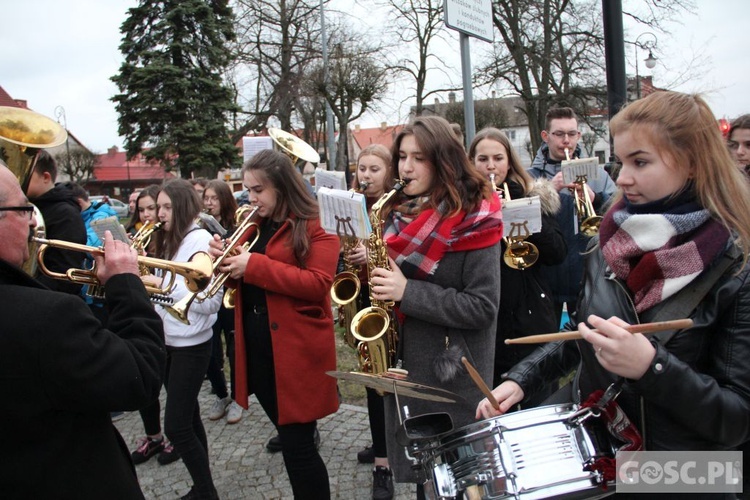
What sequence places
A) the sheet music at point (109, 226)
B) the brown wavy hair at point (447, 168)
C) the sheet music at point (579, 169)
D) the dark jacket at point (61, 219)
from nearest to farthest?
the brown wavy hair at point (447, 168)
the sheet music at point (109, 226)
the dark jacket at point (61, 219)
the sheet music at point (579, 169)

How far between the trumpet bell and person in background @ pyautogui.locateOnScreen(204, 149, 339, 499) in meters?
0.47

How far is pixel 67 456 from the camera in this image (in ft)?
5.23

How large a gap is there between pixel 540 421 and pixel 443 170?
1.28 meters

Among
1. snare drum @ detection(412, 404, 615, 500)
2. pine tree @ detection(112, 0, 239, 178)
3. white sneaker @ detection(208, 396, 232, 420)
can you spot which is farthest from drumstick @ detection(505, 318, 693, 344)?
pine tree @ detection(112, 0, 239, 178)

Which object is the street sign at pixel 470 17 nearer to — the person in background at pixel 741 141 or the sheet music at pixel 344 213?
the person in background at pixel 741 141

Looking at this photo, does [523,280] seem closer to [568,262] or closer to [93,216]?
[568,262]

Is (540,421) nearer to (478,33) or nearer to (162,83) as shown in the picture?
(478,33)

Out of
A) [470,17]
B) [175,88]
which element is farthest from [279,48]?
[470,17]

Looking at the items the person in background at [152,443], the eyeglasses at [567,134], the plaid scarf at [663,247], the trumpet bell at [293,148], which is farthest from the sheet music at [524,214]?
the person in background at [152,443]

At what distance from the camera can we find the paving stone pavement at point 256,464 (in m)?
3.64

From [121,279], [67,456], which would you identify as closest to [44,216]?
[121,279]

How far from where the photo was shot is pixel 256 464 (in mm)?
4031

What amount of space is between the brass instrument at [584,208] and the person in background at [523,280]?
1.14 ft

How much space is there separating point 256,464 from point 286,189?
2.21 m
